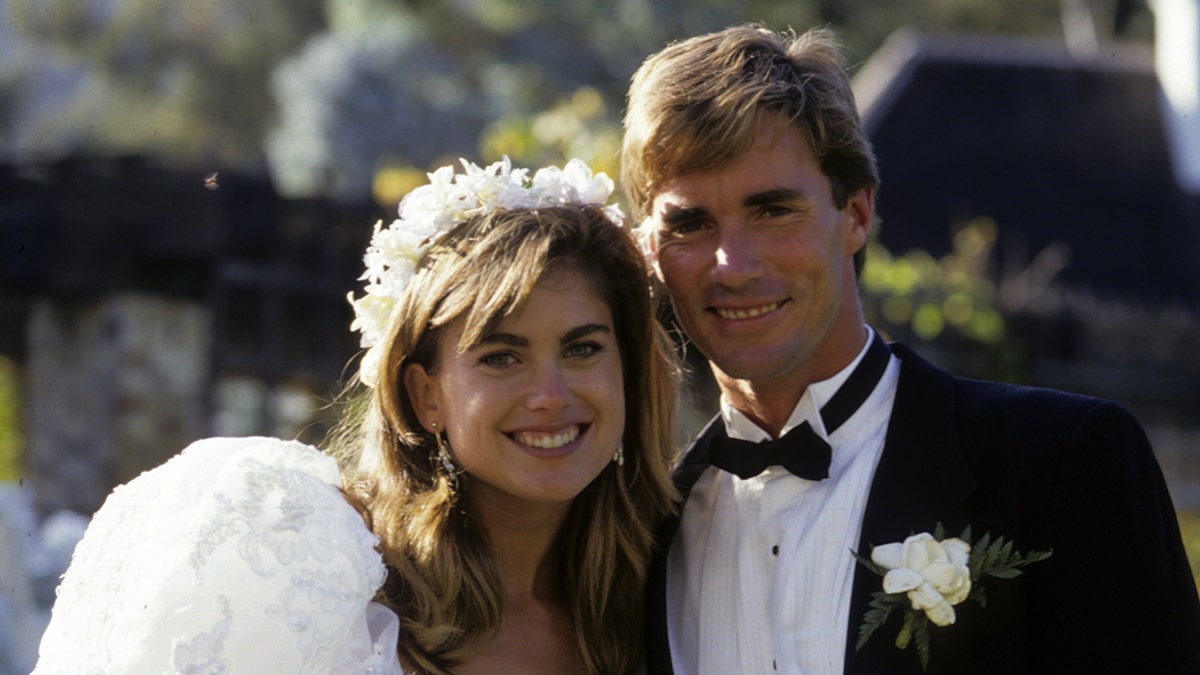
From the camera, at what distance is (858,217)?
3.53m

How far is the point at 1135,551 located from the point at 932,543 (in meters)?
0.38

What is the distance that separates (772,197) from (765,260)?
14 cm

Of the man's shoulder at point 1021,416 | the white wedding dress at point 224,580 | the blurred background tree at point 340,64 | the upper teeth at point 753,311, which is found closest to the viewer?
the white wedding dress at point 224,580

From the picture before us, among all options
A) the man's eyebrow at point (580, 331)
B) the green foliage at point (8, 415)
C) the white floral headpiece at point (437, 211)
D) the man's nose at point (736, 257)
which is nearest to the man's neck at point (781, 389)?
the man's nose at point (736, 257)

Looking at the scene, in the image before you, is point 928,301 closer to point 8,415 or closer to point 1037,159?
point 8,415

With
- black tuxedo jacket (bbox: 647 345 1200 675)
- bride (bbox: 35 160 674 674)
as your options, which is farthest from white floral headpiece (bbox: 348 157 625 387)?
black tuxedo jacket (bbox: 647 345 1200 675)

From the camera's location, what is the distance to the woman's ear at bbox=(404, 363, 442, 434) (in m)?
3.30

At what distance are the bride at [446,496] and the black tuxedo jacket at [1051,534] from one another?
0.66m

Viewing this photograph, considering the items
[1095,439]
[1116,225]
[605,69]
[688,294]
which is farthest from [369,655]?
[605,69]

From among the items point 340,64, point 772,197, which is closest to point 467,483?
point 772,197

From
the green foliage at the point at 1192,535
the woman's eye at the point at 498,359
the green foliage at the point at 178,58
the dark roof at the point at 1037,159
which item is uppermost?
the green foliage at the point at 178,58

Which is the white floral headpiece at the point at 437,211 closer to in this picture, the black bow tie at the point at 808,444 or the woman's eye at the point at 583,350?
the woman's eye at the point at 583,350

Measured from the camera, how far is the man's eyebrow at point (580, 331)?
3.21 meters

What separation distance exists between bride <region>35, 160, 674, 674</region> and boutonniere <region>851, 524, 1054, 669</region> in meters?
0.69
